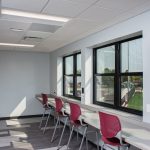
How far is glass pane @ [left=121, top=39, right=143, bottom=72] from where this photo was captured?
3.31m

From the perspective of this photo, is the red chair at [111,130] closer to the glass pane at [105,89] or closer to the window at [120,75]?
the window at [120,75]

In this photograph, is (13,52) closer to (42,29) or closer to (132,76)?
(42,29)

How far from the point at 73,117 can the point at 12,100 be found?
155 inches

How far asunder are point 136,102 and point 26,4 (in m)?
2.36

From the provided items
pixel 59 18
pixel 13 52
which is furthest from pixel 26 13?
pixel 13 52

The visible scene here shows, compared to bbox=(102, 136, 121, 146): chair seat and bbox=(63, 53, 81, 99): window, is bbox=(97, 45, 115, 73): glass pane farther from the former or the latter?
bbox=(102, 136, 121, 146): chair seat

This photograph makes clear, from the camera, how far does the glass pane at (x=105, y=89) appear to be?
4053 mm

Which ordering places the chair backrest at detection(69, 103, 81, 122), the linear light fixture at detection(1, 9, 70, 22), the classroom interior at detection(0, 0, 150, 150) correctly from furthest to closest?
the chair backrest at detection(69, 103, 81, 122)
the linear light fixture at detection(1, 9, 70, 22)
the classroom interior at detection(0, 0, 150, 150)

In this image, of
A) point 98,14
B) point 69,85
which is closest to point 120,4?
point 98,14

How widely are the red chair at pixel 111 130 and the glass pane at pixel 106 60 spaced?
1.57 metres

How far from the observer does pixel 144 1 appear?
2420mm

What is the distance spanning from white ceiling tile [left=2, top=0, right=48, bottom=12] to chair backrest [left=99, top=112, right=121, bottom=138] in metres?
1.68

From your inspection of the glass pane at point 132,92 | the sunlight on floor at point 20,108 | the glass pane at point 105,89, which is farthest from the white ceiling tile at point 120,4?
the sunlight on floor at point 20,108

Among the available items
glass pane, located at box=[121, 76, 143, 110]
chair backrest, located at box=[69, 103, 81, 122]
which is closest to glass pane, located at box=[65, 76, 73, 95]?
chair backrest, located at box=[69, 103, 81, 122]
